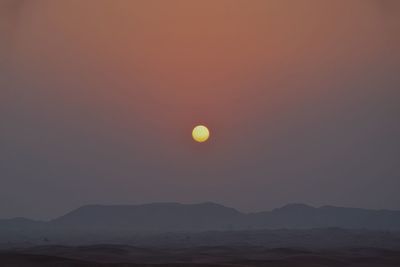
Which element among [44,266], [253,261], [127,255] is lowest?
[44,266]

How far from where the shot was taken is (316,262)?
156ft

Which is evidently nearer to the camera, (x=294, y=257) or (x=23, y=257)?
(x=23, y=257)

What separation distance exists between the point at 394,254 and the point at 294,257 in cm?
1185

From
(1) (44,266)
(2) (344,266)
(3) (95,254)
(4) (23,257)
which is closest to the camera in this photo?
(1) (44,266)

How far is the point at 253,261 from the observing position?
151 feet

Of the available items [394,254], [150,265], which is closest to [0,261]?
[150,265]

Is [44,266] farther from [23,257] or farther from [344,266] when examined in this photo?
[344,266]

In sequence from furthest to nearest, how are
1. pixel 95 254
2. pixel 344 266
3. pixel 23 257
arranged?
1. pixel 95 254
2. pixel 344 266
3. pixel 23 257

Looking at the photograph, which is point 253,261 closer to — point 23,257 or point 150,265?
point 150,265

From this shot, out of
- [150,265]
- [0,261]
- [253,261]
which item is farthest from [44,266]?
[253,261]

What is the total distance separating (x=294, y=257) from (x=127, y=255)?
14.3 meters

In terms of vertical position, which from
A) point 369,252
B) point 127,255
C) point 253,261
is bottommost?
point 253,261

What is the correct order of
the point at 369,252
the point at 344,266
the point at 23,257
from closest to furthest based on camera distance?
the point at 23,257 → the point at 344,266 → the point at 369,252

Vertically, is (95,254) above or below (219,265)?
above
